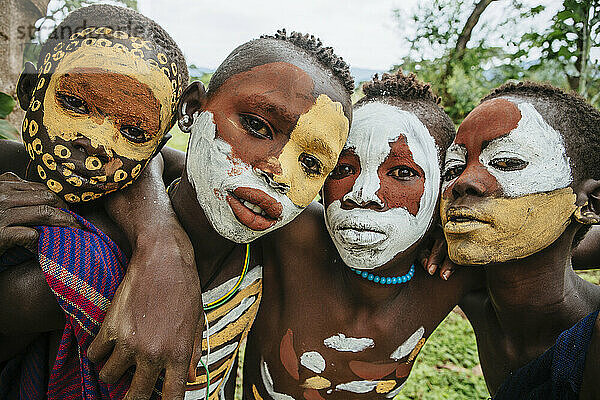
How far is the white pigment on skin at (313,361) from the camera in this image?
5.96ft

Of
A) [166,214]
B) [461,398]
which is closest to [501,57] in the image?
[461,398]

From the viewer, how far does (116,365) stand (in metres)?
1.17

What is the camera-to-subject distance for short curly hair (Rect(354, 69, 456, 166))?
5.62ft

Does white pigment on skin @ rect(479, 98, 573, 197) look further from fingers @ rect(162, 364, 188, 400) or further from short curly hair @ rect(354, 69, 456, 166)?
fingers @ rect(162, 364, 188, 400)

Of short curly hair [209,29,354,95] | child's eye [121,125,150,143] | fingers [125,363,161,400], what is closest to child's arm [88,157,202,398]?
fingers [125,363,161,400]

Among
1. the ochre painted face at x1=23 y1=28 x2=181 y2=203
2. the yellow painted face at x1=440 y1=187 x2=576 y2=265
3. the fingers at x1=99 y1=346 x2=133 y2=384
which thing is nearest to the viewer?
the fingers at x1=99 y1=346 x2=133 y2=384

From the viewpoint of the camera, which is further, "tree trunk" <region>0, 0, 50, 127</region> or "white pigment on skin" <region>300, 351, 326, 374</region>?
"tree trunk" <region>0, 0, 50, 127</region>

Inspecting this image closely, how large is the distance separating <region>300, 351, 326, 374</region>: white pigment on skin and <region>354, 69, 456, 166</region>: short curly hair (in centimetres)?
86

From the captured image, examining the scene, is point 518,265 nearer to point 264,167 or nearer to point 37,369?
point 264,167

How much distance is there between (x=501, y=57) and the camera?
9.11 meters

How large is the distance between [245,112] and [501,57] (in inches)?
356

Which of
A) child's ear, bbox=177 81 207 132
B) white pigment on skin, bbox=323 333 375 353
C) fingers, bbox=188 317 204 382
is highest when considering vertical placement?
child's ear, bbox=177 81 207 132

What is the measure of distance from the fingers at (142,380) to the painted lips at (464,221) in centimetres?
Answer: 99

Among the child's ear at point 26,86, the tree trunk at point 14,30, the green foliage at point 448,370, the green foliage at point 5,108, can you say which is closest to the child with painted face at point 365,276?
the child's ear at point 26,86
